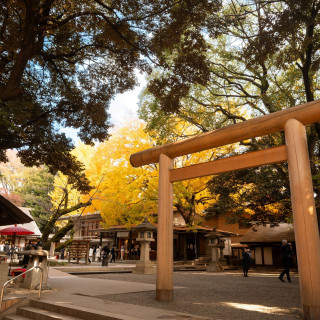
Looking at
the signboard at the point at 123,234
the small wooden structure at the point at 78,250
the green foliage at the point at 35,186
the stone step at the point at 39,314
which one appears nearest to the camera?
the stone step at the point at 39,314

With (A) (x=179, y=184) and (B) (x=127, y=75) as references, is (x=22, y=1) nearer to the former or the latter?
(B) (x=127, y=75)

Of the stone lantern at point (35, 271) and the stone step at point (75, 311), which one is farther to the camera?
the stone lantern at point (35, 271)

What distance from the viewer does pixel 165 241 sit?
20.4 feet

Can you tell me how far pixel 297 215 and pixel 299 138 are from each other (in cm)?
136

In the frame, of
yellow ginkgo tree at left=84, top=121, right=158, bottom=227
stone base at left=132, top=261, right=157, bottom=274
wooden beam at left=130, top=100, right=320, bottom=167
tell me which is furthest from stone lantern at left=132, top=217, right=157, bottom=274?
wooden beam at left=130, top=100, right=320, bottom=167

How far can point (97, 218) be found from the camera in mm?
31391

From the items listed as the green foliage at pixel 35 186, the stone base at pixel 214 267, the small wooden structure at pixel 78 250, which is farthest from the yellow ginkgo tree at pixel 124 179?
the green foliage at pixel 35 186

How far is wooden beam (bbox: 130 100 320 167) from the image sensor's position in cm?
496

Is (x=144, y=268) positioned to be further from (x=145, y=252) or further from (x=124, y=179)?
(x=124, y=179)

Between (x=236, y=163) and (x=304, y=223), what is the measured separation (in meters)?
1.69

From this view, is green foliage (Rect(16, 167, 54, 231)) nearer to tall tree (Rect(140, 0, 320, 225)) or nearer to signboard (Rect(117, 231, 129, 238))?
signboard (Rect(117, 231, 129, 238))

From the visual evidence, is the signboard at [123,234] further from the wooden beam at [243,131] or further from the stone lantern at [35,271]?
the wooden beam at [243,131]

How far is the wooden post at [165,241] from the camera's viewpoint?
6.05 meters

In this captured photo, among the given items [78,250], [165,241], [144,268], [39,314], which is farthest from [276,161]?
Result: [78,250]
